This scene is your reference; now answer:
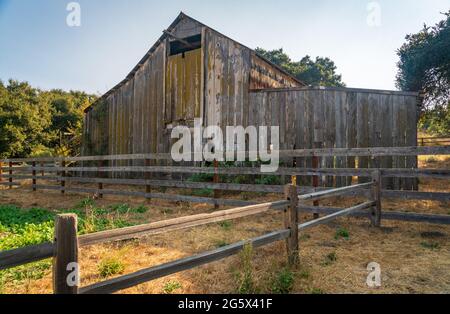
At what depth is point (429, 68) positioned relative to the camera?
16062 millimetres

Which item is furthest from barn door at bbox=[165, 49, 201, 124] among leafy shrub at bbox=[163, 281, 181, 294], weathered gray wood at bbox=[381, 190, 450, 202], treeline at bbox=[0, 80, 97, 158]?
treeline at bbox=[0, 80, 97, 158]

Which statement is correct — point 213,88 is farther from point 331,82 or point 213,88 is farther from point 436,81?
point 331,82

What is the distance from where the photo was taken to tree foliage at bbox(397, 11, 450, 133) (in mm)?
15258

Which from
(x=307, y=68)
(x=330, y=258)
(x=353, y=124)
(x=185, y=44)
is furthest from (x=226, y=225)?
(x=307, y=68)

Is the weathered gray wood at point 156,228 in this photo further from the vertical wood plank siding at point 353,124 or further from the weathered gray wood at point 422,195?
the vertical wood plank siding at point 353,124

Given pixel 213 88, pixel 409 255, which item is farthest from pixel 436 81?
pixel 409 255

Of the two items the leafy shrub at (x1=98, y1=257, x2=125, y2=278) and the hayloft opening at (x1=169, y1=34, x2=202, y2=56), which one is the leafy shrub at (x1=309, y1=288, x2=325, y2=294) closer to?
the leafy shrub at (x1=98, y1=257, x2=125, y2=278)

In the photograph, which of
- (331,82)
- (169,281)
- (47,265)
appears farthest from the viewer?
(331,82)

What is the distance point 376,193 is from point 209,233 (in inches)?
139

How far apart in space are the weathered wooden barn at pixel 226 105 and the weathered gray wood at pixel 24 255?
8538 millimetres

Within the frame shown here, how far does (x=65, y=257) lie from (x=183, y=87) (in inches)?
436

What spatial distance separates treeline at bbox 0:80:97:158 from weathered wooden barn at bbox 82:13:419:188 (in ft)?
45.2

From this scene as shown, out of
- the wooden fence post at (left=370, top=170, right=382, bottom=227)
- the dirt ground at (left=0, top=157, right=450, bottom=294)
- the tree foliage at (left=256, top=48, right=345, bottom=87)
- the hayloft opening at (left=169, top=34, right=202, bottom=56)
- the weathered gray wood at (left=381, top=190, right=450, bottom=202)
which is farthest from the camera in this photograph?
the tree foliage at (left=256, top=48, right=345, bottom=87)
